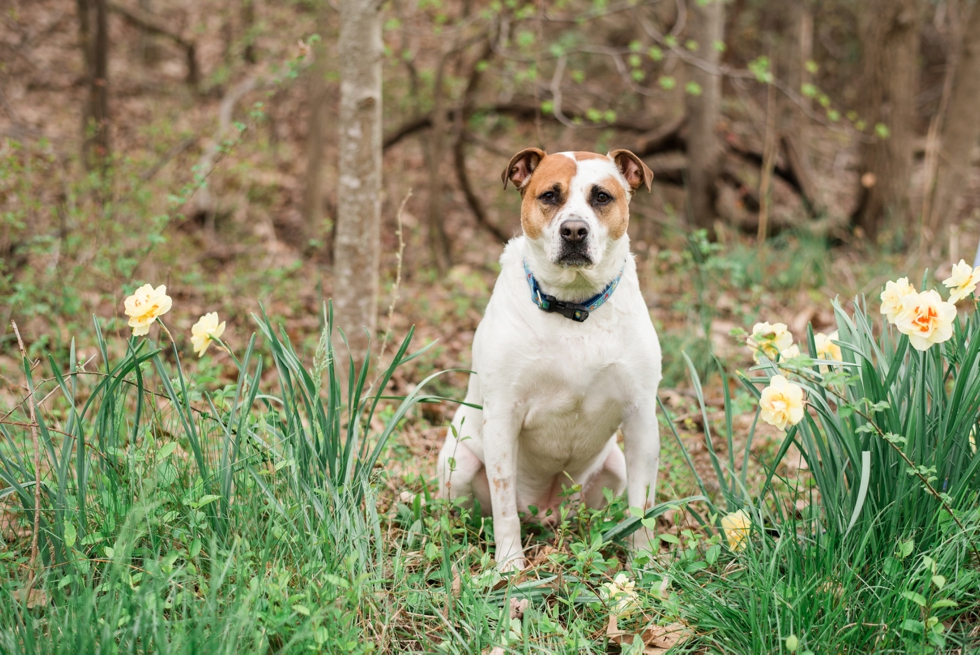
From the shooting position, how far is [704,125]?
23.7 feet

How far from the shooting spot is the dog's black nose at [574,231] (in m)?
2.69

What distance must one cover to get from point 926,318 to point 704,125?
5.60 meters

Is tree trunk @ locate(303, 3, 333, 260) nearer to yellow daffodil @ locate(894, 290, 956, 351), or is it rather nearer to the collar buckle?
the collar buckle

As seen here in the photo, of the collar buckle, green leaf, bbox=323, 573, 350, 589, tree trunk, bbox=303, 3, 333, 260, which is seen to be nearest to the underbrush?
the collar buckle

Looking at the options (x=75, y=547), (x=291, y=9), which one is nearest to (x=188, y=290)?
(x=75, y=547)

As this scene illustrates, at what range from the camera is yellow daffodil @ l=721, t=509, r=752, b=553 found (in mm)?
2389

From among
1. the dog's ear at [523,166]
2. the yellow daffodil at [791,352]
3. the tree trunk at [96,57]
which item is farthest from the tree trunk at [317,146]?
the yellow daffodil at [791,352]

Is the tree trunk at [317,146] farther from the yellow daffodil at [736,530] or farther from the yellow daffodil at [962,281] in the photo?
the yellow daffodil at [962,281]

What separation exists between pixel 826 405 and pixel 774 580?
566 mm

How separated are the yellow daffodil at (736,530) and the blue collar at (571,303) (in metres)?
0.86

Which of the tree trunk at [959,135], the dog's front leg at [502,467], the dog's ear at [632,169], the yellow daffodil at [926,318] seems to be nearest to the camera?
the yellow daffodil at [926,318]

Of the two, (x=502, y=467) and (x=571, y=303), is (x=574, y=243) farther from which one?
(x=502, y=467)

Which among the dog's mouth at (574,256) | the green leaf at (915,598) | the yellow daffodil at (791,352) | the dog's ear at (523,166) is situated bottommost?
the green leaf at (915,598)

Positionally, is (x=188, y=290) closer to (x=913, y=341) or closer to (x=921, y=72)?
(x=913, y=341)
